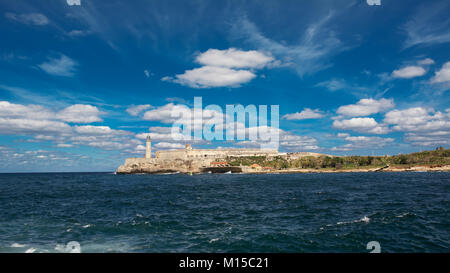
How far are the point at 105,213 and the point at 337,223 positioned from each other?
2517 centimetres
